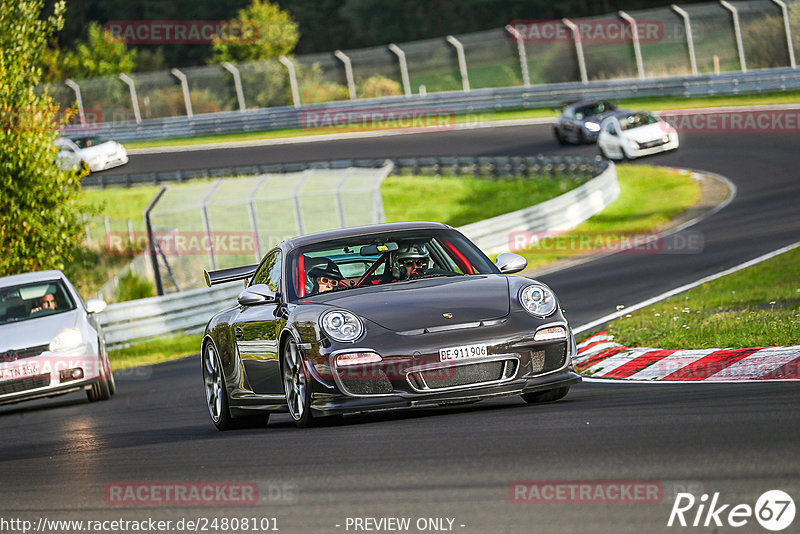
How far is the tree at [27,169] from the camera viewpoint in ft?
73.6

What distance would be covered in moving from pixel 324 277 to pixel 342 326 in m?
1.17

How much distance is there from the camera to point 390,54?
52062 mm

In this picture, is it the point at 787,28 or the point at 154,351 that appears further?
the point at 787,28

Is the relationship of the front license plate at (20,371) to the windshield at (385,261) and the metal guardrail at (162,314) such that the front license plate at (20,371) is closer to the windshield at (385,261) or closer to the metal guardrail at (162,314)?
the windshield at (385,261)

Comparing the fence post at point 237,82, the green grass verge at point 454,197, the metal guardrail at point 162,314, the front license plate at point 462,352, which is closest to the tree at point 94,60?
the fence post at point 237,82

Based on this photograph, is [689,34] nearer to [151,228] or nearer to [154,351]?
[151,228]

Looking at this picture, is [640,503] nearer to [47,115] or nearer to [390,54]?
[47,115]

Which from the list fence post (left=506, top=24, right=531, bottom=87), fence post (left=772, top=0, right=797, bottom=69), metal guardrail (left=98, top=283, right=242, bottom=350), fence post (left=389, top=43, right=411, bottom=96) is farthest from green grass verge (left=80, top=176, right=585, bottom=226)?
metal guardrail (left=98, top=283, right=242, bottom=350)

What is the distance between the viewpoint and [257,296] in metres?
8.86

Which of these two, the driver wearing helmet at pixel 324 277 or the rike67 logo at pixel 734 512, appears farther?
the driver wearing helmet at pixel 324 277

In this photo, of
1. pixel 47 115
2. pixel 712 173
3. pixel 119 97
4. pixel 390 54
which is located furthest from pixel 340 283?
pixel 119 97

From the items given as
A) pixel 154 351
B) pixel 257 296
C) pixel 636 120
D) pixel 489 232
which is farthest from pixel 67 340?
pixel 636 120

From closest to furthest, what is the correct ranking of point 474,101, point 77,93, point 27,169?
1. point 27,169
2. point 474,101
3. point 77,93

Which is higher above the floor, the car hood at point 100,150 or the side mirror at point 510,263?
the side mirror at point 510,263
